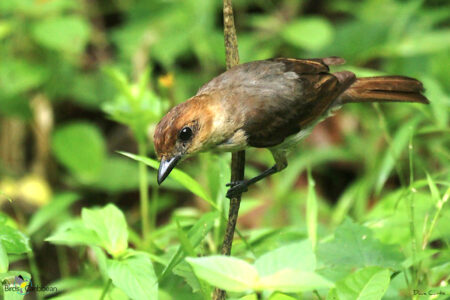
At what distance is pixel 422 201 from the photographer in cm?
293

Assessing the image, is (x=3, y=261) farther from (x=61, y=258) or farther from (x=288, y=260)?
(x=61, y=258)

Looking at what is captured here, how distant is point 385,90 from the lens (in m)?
2.90

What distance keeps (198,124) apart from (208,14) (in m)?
3.20

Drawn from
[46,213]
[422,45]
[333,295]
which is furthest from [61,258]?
[422,45]

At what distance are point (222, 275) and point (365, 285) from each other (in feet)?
2.06

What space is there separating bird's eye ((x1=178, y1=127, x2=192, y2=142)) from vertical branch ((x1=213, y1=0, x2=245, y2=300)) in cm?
19

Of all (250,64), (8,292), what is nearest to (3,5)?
(250,64)

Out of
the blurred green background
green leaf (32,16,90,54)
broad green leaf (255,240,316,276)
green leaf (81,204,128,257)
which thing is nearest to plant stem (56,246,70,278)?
the blurred green background

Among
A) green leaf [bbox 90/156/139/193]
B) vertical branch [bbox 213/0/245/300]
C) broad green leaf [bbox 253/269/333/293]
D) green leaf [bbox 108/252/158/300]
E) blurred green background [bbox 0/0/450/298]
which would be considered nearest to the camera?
broad green leaf [bbox 253/269/333/293]

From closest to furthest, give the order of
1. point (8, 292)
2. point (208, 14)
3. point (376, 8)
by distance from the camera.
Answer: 1. point (8, 292)
2. point (208, 14)
3. point (376, 8)

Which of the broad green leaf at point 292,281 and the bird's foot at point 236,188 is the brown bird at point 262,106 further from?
the broad green leaf at point 292,281

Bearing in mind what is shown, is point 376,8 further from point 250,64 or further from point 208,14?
point 250,64

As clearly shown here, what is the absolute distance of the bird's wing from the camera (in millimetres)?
2479

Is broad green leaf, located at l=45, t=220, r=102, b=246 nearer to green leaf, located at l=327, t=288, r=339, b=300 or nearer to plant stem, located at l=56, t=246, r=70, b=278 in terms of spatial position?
green leaf, located at l=327, t=288, r=339, b=300
